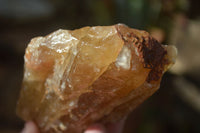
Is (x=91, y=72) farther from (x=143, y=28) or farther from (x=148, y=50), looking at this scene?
(x=143, y=28)

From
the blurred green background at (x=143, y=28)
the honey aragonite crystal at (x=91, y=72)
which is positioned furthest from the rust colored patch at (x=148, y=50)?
the blurred green background at (x=143, y=28)

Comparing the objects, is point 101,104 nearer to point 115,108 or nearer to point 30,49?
point 115,108

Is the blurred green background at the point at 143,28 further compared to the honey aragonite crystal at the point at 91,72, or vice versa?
the blurred green background at the point at 143,28

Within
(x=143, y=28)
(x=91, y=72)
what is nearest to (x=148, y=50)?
(x=91, y=72)

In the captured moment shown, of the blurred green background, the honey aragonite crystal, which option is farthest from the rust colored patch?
the blurred green background

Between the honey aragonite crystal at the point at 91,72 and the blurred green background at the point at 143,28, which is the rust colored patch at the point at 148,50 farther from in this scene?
the blurred green background at the point at 143,28
